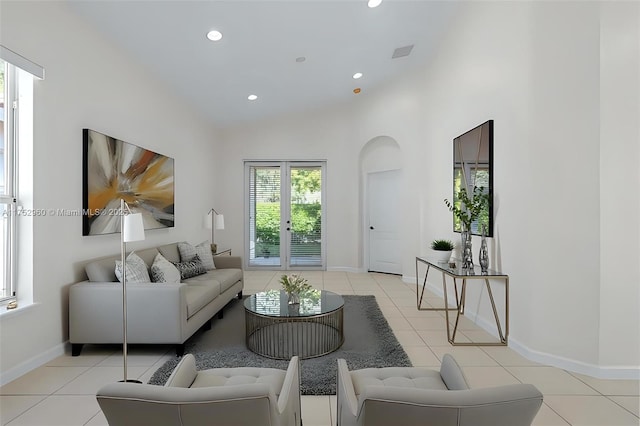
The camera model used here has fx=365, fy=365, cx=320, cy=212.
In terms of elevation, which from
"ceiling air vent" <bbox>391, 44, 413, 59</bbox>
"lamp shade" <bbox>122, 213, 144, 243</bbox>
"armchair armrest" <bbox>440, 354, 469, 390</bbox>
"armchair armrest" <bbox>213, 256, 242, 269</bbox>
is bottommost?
"armchair armrest" <bbox>440, 354, 469, 390</bbox>

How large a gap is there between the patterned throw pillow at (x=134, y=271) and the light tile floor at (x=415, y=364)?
626 millimetres

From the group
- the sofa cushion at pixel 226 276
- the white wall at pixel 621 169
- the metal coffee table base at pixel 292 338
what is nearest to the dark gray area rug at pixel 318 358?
the metal coffee table base at pixel 292 338

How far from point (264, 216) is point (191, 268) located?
3.32 meters

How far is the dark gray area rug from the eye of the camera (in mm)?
2775

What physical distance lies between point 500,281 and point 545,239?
28.9 inches

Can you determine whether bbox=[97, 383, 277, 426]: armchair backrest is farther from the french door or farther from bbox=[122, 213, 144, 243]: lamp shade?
the french door

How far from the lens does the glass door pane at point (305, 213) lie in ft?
25.6

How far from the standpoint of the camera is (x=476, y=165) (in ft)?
13.4

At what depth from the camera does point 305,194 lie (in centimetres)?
779

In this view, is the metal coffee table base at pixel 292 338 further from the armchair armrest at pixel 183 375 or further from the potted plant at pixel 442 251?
the potted plant at pixel 442 251

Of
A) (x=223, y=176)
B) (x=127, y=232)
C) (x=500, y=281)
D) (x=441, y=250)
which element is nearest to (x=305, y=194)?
(x=223, y=176)

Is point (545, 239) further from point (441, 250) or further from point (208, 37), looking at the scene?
point (208, 37)

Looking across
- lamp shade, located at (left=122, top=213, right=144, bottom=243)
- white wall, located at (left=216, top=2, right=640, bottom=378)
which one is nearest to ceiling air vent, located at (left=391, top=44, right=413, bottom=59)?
white wall, located at (left=216, top=2, right=640, bottom=378)

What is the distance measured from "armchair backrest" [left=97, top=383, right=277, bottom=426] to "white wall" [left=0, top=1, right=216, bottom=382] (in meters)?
2.11
